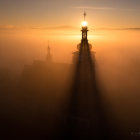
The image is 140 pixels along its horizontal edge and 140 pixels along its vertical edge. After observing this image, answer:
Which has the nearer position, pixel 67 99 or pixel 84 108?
pixel 84 108

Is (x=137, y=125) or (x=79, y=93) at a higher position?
(x=79, y=93)

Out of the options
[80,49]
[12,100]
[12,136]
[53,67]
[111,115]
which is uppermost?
[80,49]

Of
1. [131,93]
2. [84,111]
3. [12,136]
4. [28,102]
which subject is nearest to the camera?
[12,136]

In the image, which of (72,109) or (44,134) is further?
(72,109)

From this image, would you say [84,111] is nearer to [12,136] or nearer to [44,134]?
[44,134]

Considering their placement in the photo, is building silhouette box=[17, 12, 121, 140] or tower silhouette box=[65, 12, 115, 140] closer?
tower silhouette box=[65, 12, 115, 140]

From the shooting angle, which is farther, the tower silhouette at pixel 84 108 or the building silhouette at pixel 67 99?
the building silhouette at pixel 67 99

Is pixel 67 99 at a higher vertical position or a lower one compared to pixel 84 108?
higher

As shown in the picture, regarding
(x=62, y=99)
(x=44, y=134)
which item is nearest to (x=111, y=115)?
(x=62, y=99)

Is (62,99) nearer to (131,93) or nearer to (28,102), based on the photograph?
(28,102)

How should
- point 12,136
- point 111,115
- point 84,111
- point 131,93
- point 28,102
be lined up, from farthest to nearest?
point 131,93 → point 28,102 → point 111,115 → point 84,111 → point 12,136
